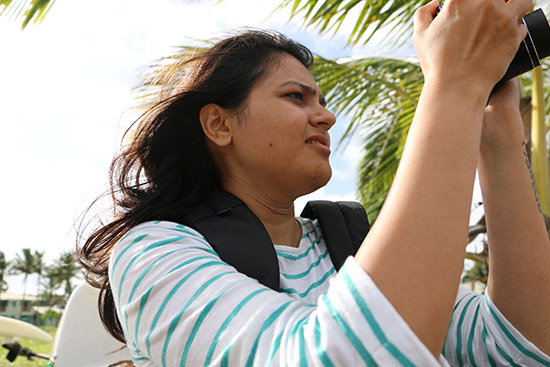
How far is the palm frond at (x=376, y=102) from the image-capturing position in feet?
10.8

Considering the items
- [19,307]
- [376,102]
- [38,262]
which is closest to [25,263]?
[38,262]

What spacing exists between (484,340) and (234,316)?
0.60 metres

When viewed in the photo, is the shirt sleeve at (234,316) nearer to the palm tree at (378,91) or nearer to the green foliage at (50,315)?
the palm tree at (378,91)

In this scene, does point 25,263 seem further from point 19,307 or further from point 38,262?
point 19,307

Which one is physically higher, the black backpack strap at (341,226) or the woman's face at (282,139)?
the woman's face at (282,139)

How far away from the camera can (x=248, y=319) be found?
0.54 metres

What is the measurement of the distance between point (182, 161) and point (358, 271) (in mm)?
801

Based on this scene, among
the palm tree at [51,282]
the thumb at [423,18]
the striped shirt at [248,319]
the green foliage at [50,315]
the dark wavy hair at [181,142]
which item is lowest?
the green foliage at [50,315]

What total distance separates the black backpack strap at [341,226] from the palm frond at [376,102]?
210 cm

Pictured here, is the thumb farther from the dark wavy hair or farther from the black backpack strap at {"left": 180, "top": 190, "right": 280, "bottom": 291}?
the dark wavy hair

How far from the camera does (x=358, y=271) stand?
1.58 ft

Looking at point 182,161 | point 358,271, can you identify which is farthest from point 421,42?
point 182,161

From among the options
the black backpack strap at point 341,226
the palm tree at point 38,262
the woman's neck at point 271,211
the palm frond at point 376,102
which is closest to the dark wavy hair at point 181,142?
the woman's neck at point 271,211

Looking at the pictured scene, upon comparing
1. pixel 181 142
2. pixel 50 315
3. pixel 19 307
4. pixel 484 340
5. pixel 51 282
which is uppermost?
pixel 181 142
